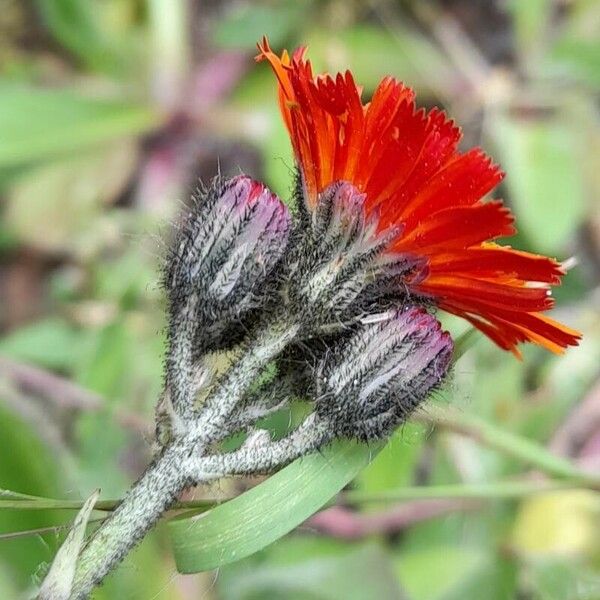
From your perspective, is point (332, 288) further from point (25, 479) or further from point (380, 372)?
point (25, 479)

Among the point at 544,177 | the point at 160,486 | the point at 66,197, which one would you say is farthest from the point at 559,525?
the point at 66,197

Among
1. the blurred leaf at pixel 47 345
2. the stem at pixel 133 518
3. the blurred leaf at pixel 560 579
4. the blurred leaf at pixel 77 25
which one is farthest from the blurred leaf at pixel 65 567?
the blurred leaf at pixel 77 25

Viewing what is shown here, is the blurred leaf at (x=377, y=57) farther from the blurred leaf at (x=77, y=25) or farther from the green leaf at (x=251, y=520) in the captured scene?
the green leaf at (x=251, y=520)

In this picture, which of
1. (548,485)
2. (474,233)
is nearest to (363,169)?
(474,233)

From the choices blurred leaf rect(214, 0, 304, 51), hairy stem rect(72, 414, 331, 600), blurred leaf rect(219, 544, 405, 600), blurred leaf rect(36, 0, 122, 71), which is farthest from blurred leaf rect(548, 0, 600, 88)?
hairy stem rect(72, 414, 331, 600)

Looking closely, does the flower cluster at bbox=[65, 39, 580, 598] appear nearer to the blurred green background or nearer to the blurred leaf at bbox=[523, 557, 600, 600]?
the blurred green background

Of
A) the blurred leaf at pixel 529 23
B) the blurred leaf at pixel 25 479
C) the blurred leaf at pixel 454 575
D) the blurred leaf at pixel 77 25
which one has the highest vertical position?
the blurred leaf at pixel 529 23
